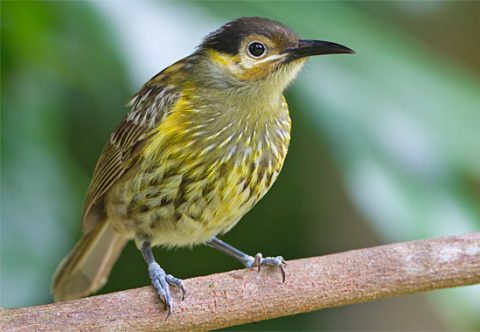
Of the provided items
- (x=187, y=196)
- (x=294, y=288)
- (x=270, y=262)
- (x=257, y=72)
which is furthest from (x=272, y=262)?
(x=257, y=72)

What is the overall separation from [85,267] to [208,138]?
79 centimetres

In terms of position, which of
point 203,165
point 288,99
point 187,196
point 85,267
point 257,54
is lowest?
point 85,267

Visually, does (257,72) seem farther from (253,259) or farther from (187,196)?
(253,259)

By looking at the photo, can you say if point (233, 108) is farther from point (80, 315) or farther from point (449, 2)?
point (449, 2)

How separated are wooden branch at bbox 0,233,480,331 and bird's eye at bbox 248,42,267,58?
649 millimetres

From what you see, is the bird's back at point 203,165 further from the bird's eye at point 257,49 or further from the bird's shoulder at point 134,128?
the bird's eye at point 257,49

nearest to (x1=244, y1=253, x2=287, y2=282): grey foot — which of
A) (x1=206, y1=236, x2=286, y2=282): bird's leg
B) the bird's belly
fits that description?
(x1=206, y1=236, x2=286, y2=282): bird's leg

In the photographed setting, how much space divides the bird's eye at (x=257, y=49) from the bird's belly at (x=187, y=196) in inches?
13.3

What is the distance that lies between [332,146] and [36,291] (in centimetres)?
113

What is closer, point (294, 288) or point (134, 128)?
point (294, 288)

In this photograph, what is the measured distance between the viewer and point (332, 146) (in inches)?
125

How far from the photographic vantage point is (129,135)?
3156 millimetres

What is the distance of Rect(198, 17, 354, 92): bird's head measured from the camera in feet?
9.76

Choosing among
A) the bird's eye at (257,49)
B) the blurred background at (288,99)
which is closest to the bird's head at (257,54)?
the bird's eye at (257,49)
